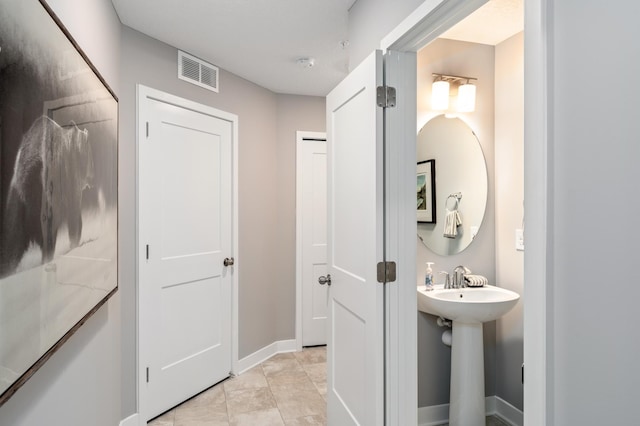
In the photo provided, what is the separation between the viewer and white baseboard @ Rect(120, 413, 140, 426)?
2417 millimetres

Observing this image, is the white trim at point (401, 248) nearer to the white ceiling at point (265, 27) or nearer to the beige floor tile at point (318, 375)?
the white ceiling at point (265, 27)

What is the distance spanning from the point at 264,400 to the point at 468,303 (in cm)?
168

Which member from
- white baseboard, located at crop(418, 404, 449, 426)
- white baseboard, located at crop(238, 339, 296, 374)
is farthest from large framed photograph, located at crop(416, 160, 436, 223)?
white baseboard, located at crop(238, 339, 296, 374)

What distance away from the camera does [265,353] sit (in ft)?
12.3

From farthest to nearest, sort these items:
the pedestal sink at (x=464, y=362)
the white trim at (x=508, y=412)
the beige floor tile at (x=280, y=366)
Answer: the beige floor tile at (x=280, y=366) < the white trim at (x=508, y=412) < the pedestal sink at (x=464, y=362)

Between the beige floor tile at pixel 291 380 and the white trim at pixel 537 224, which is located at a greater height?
the white trim at pixel 537 224

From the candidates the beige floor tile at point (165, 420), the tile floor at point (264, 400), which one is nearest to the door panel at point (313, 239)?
the tile floor at point (264, 400)

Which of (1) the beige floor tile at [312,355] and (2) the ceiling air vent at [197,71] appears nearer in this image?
(2) the ceiling air vent at [197,71]

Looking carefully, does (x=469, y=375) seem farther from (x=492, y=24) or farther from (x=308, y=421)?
(x=492, y=24)

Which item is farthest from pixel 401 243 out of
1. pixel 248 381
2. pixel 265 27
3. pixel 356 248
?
pixel 248 381

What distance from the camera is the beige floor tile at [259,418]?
2.56m

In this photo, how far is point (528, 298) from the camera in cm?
99

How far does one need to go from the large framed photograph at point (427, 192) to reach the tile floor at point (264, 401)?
1369 millimetres

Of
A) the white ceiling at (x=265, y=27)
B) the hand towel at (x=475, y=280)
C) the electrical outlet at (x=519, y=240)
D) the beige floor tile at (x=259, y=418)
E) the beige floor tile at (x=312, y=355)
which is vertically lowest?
the beige floor tile at (x=312, y=355)
